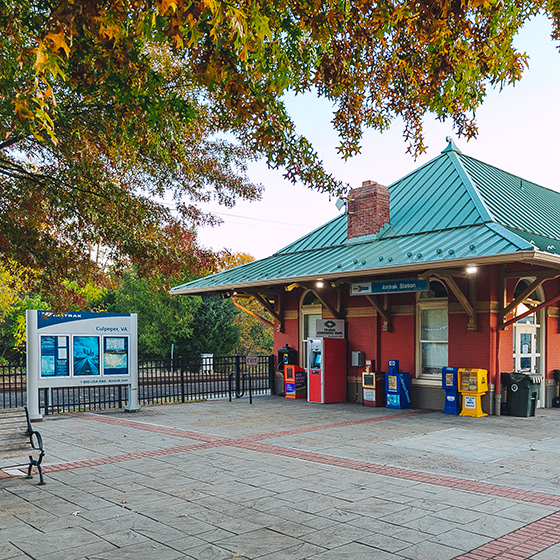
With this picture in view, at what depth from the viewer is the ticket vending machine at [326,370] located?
1686 centimetres

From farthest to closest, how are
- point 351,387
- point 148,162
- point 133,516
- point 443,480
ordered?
point 351,387
point 148,162
point 443,480
point 133,516

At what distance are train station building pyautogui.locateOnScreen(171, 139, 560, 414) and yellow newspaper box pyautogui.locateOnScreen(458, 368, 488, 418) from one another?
1.13 feet

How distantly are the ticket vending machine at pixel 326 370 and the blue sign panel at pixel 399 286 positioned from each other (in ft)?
→ 7.67

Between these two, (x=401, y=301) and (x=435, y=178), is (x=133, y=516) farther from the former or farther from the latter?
(x=435, y=178)

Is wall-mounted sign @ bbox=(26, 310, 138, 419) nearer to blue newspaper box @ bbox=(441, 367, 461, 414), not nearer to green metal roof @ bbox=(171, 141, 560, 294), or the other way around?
green metal roof @ bbox=(171, 141, 560, 294)

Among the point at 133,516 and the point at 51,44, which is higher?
the point at 51,44

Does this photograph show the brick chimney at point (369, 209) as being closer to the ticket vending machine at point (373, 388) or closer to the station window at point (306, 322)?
the station window at point (306, 322)

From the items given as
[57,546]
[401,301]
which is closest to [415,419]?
[401,301]

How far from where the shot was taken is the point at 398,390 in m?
15.5

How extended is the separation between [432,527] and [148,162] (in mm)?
6038

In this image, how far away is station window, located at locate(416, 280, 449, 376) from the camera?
15383mm

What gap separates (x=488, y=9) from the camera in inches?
197

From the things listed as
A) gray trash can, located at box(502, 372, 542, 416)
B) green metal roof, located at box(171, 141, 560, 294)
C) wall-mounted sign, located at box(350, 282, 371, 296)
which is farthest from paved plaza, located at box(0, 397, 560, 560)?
wall-mounted sign, located at box(350, 282, 371, 296)

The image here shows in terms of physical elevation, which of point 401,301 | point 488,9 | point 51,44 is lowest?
point 401,301
